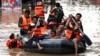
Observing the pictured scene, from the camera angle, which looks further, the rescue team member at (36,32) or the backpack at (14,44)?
the backpack at (14,44)

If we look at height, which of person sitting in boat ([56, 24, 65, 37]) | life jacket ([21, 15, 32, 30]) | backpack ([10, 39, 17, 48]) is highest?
life jacket ([21, 15, 32, 30])

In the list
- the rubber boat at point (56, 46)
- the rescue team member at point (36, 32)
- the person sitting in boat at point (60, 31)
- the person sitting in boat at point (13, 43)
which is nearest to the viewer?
the rubber boat at point (56, 46)

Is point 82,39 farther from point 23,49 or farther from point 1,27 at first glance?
point 1,27

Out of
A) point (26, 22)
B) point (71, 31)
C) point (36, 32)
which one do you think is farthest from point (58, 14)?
point (36, 32)

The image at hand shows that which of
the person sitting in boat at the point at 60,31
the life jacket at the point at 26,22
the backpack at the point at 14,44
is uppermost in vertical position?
the life jacket at the point at 26,22

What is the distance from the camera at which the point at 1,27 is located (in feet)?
76.2

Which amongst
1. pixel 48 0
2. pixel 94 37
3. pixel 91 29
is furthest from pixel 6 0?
pixel 94 37

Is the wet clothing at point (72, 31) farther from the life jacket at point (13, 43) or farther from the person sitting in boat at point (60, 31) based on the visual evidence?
the life jacket at point (13, 43)

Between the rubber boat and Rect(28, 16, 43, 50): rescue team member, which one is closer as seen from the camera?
the rubber boat

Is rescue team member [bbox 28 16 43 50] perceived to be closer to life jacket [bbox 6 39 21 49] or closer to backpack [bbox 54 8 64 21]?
life jacket [bbox 6 39 21 49]

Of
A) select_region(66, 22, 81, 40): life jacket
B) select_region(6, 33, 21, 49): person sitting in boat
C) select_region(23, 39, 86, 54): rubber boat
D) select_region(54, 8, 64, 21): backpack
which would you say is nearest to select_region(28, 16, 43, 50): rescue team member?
select_region(23, 39, 86, 54): rubber boat

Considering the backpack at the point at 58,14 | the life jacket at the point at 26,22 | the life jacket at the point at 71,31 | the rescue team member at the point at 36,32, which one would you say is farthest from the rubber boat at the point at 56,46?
the backpack at the point at 58,14

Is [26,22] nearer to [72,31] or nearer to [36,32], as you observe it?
[36,32]

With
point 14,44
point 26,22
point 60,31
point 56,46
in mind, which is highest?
point 26,22
